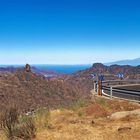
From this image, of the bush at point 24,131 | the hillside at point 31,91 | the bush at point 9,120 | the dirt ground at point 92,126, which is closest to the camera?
the dirt ground at point 92,126

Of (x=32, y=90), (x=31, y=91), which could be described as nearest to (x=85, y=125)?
(x=31, y=91)

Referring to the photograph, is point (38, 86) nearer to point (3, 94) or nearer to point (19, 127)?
point (3, 94)

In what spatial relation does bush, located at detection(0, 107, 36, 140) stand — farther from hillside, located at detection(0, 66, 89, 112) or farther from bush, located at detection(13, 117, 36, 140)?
hillside, located at detection(0, 66, 89, 112)

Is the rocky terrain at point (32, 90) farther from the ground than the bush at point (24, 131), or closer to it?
closer to it

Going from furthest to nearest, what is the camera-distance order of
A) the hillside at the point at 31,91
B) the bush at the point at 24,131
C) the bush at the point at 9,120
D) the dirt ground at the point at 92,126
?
the hillside at the point at 31,91 < the bush at the point at 9,120 < the bush at the point at 24,131 < the dirt ground at the point at 92,126

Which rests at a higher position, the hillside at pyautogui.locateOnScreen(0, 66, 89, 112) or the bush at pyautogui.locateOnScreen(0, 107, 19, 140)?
the bush at pyautogui.locateOnScreen(0, 107, 19, 140)

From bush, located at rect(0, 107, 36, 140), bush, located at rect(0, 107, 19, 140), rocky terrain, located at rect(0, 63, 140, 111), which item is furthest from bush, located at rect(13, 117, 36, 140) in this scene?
rocky terrain, located at rect(0, 63, 140, 111)

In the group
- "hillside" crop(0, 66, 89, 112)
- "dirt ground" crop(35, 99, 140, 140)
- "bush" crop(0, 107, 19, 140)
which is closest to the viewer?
"dirt ground" crop(35, 99, 140, 140)

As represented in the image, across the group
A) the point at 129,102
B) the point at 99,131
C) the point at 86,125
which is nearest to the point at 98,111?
the point at 129,102

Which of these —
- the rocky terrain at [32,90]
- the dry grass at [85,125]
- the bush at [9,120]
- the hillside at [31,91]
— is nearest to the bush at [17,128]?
the bush at [9,120]

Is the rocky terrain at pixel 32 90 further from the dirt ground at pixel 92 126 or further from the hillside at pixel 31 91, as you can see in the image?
the dirt ground at pixel 92 126

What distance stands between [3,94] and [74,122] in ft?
341

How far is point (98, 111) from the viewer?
15.4m

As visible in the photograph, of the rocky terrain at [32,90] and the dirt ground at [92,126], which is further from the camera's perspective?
the rocky terrain at [32,90]
